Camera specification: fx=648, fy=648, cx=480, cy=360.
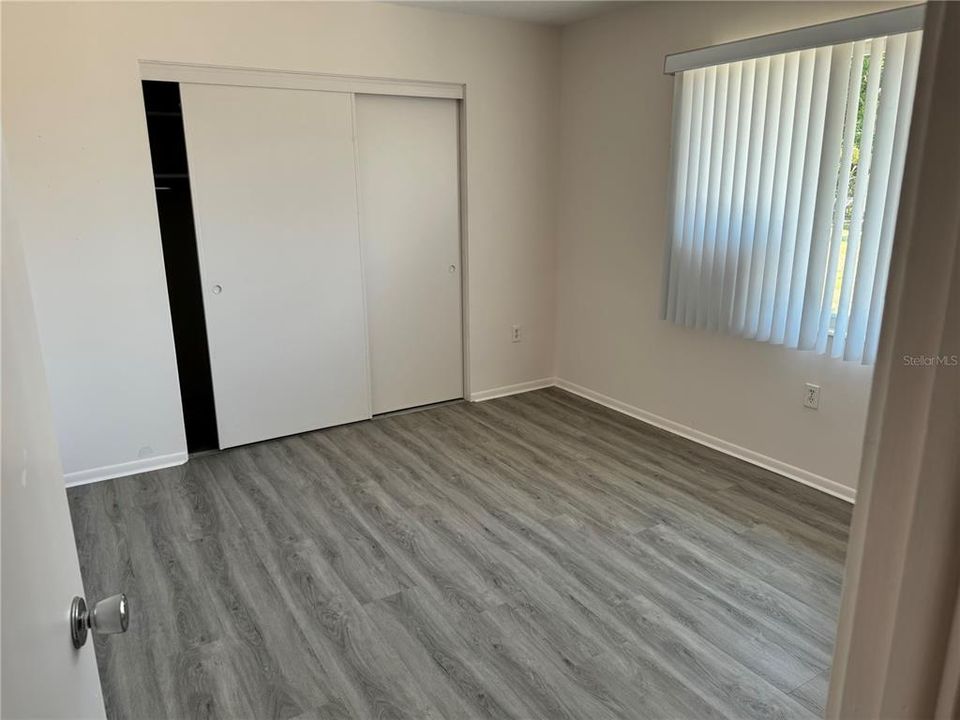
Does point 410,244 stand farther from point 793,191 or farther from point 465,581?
point 465,581

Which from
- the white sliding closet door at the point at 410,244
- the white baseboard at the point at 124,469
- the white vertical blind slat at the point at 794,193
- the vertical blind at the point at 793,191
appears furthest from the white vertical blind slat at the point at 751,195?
the white baseboard at the point at 124,469

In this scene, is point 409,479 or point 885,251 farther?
point 409,479

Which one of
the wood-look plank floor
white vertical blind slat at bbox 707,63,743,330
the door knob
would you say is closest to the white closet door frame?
the wood-look plank floor

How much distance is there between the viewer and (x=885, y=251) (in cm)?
261

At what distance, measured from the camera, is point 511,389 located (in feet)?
15.5

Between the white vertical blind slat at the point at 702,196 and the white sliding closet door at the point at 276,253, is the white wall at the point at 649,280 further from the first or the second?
A: the white sliding closet door at the point at 276,253

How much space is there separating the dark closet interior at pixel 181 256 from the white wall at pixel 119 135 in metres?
0.35

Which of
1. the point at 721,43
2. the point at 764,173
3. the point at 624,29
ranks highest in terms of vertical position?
the point at 624,29

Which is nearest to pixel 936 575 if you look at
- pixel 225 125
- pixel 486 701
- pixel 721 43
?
pixel 486 701

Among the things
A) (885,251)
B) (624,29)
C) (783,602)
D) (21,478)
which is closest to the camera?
(21,478)

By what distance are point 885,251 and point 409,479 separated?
2360 millimetres

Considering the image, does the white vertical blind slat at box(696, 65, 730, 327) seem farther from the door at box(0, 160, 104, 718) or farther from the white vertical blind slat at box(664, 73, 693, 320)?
the door at box(0, 160, 104, 718)

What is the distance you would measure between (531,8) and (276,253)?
81.0 inches

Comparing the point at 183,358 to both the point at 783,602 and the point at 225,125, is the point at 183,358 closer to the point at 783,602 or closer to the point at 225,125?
the point at 225,125
